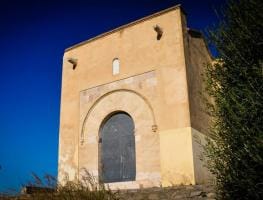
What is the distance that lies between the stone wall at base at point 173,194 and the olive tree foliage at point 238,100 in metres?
1.57

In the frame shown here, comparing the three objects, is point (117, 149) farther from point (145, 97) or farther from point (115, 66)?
point (115, 66)

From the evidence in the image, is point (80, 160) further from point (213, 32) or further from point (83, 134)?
point (213, 32)

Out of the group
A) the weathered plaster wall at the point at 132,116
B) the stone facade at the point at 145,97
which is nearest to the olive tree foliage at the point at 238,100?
the stone facade at the point at 145,97

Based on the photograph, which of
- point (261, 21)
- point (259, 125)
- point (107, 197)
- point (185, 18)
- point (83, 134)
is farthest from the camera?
point (83, 134)

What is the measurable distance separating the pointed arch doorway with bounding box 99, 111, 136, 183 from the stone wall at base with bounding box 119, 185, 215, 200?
360 centimetres

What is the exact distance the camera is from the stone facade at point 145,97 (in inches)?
447

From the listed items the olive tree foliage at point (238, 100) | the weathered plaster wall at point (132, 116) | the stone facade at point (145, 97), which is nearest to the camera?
the olive tree foliage at point (238, 100)

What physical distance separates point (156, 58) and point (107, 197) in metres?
6.91

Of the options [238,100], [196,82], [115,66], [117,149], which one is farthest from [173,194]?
A: [115,66]

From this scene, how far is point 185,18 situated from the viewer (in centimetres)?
1310

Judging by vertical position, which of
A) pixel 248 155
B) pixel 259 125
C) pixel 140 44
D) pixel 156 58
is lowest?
pixel 248 155

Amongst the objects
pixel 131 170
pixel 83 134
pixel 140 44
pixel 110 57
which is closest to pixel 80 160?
pixel 83 134

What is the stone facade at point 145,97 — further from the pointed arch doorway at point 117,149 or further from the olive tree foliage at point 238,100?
the olive tree foliage at point 238,100

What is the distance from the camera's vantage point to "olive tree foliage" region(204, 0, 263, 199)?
16.8 feet
